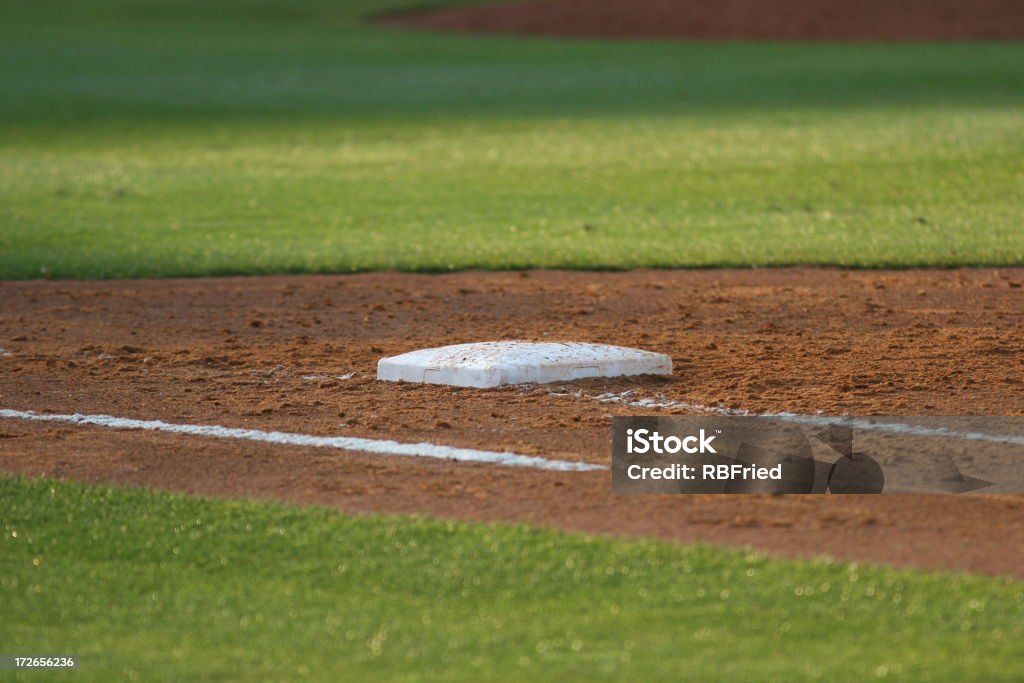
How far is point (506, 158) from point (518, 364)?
9548 mm

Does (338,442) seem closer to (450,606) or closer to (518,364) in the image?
(518,364)

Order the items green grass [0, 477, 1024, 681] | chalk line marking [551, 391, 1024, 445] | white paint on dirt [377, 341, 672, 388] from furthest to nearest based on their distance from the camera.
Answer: white paint on dirt [377, 341, 672, 388] → chalk line marking [551, 391, 1024, 445] → green grass [0, 477, 1024, 681]

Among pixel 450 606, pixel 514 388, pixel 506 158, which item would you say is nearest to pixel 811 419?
pixel 514 388

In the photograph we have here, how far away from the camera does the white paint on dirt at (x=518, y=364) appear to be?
6320 mm

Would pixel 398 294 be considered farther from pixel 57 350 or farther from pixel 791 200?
pixel 791 200

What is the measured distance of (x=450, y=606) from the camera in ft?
12.4

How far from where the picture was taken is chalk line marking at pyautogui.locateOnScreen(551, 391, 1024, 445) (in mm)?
5188

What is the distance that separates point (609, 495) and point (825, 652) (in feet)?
4.46

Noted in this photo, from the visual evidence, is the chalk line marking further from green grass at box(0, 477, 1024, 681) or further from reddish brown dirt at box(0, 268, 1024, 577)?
green grass at box(0, 477, 1024, 681)

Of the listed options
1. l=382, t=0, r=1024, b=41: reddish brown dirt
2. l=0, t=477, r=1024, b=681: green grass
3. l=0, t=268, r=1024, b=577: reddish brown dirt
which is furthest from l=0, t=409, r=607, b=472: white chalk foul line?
l=382, t=0, r=1024, b=41: reddish brown dirt

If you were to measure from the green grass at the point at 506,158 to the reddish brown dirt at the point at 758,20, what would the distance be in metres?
2.87

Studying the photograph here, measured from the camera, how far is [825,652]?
339cm

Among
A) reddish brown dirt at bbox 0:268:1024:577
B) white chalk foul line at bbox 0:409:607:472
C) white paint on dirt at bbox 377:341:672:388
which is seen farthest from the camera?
white paint on dirt at bbox 377:341:672:388

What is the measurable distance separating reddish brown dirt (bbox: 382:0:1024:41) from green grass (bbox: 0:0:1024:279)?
2868mm
